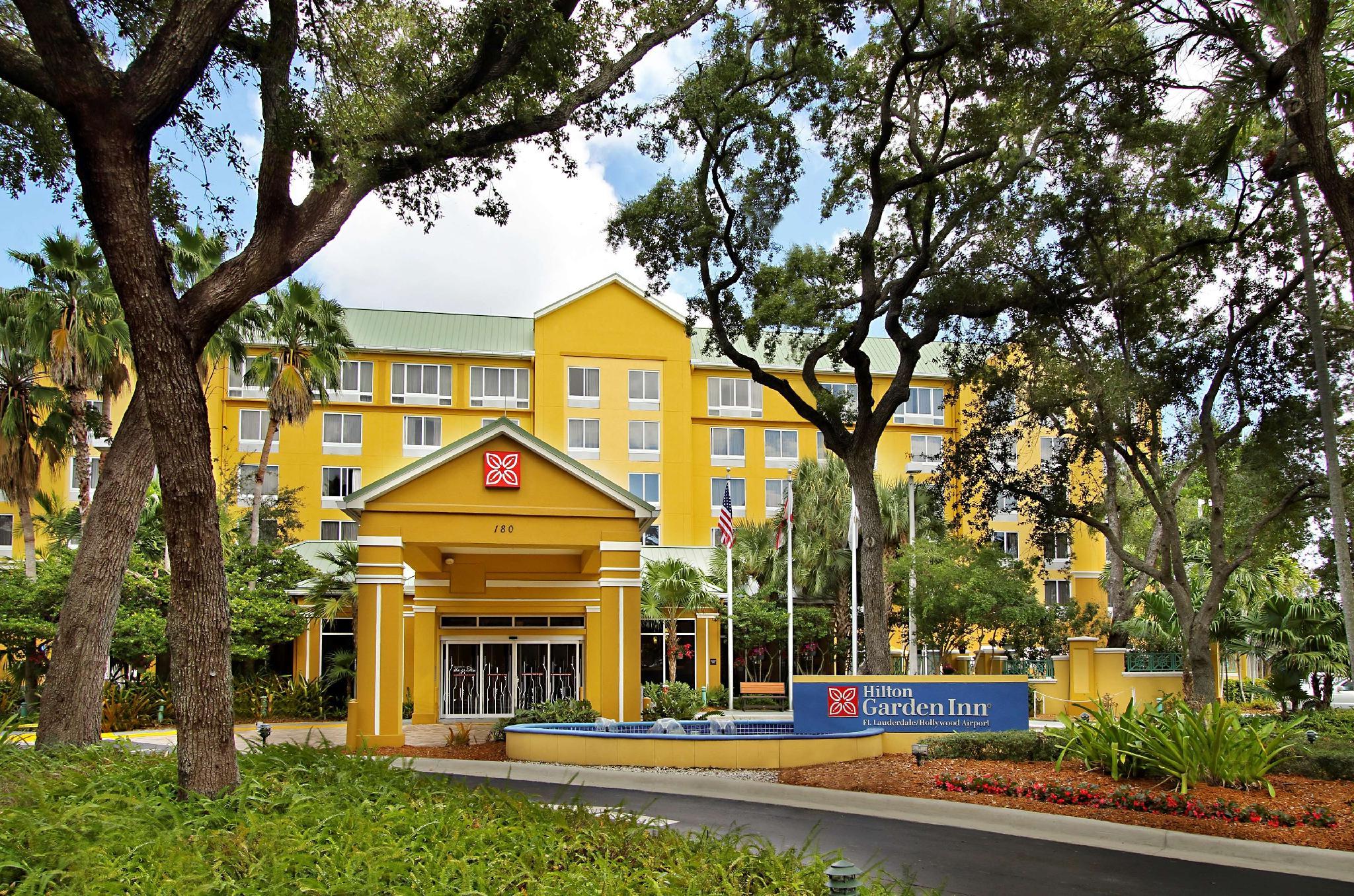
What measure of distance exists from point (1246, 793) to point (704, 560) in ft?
104

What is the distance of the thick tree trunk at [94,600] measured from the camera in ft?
40.8

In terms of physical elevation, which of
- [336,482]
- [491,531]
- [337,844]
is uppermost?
[336,482]

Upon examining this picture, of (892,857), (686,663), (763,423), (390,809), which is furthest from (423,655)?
(763,423)

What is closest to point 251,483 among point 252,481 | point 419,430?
point 252,481

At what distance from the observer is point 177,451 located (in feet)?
28.1

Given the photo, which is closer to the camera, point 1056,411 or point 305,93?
point 305,93

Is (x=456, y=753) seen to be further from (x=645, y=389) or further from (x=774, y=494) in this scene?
(x=774, y=494)

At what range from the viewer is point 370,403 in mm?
49625

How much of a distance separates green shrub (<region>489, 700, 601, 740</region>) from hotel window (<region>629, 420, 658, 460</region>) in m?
27.9

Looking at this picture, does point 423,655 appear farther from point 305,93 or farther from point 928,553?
point 305,93

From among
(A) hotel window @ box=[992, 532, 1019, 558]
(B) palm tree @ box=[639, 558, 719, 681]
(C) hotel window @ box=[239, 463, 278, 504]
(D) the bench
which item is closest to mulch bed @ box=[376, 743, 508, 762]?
(B) palm tree @ box=[639, 558, 719, 681]

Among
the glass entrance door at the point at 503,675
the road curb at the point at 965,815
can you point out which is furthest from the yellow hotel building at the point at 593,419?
the road curb at the point at 965,815

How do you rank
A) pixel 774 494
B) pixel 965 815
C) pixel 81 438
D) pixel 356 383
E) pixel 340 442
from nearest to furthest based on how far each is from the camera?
pixel 965 815 → pixel 81 438 → pixel 340 442 → pixel 356 383 → pixel 774 494

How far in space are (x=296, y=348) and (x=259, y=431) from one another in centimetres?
1645
